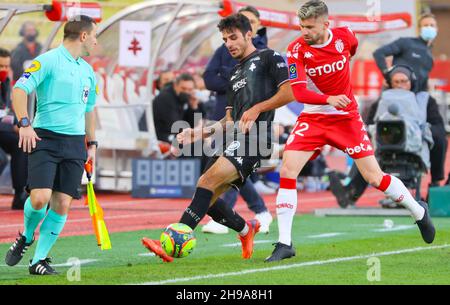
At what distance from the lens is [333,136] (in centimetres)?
1041

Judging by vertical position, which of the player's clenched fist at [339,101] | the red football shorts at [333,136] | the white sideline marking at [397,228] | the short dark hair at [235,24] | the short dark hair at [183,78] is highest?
the short dark hair at [235,24]

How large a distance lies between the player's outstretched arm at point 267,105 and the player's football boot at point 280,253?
103 cm

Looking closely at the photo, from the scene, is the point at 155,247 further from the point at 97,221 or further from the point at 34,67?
the point at 34,67

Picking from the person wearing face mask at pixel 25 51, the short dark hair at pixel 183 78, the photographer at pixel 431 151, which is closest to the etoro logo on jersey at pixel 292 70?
the photographer at pixel 431 151

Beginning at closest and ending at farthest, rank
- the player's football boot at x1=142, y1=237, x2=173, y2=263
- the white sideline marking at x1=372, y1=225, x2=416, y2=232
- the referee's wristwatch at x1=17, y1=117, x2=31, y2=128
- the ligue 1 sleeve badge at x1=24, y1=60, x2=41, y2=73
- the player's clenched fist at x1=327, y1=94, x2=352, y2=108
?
the referee's wristwatch at x1=17, y1=117, x2=31, y2=128
the ligue 1 sleeve badge at x1=24, y1=60, x2=41, y2=73
the player's football boot at x1=142, y1=237, x2=173, y2=263
the player's clenched fist at x1=327, y1=94, x2=352, y2=108
the white sideline marking at x1=372, y1=225, x2=416, y2=232

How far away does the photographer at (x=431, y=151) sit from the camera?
1571 cm

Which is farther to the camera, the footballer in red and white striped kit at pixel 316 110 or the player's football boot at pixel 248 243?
the player's football boot at pixel 248 243

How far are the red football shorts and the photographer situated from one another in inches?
211

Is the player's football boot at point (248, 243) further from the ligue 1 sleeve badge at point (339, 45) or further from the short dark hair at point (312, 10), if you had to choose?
the short dark hair at point (312, 10)

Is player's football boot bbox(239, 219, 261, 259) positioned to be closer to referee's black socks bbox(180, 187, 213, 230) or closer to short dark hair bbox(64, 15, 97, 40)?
referee's black socks bbox(180, 187, 213, 230)

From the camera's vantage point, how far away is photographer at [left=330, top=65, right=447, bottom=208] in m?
15.7

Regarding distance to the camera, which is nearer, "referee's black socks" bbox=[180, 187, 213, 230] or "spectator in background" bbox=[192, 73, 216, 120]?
"referee's black socks" bbox=[180, 187, 213, 230]

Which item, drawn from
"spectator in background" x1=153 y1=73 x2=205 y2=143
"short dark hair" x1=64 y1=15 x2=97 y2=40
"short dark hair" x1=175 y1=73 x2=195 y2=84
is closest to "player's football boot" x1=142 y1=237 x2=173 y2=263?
"short dark hair" x1=64 y1=15 x2=97 y2=40
